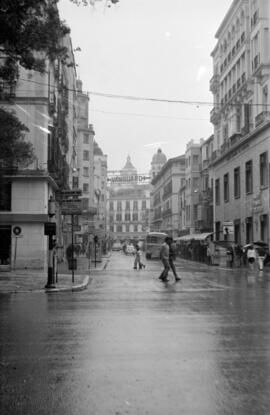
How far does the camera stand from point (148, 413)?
5492mm

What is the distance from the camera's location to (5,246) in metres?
32.5

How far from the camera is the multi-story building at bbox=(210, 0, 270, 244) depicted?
4169 centimetres

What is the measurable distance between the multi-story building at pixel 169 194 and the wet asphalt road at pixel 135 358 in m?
→ 91.3

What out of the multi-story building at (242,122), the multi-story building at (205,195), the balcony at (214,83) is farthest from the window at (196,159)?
the balcony at (214,83)

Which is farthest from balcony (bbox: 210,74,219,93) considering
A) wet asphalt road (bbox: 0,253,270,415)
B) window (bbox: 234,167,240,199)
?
wet asphalt road (bbox: 0,253,270,415)

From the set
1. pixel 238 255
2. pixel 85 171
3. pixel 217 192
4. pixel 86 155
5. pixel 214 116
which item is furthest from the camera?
pixel 86 155

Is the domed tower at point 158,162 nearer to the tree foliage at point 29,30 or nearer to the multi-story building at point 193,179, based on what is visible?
the multi-story building at point 193,179

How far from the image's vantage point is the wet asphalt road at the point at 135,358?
5.89 m

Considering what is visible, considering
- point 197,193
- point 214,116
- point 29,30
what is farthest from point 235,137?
point 29,30

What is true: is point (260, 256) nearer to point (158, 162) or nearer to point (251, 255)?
point (251, 255)

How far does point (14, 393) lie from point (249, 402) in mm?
2561

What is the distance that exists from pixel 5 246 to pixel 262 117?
20.9 m

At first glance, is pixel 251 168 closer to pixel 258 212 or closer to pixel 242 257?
pixel 258 212

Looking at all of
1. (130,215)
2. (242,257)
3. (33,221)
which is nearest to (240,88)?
(242,257)
